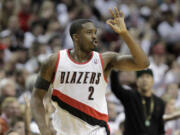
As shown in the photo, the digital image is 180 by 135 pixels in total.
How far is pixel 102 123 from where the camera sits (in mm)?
4664

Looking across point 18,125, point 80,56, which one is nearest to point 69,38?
point 18,125

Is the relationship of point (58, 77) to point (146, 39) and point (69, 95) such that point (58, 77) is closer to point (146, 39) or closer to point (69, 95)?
point (69, 95)

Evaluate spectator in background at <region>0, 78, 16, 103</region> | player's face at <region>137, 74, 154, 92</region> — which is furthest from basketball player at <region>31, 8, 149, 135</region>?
spectator in background at <region>0, 78, 16, 103</region>

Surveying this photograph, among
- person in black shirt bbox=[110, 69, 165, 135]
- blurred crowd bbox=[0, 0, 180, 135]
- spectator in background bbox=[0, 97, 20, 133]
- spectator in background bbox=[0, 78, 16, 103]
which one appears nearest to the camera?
person in black shirt bbox=[110, 69, 165, 135]

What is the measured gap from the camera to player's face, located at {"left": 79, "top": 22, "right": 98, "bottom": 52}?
14.9ft

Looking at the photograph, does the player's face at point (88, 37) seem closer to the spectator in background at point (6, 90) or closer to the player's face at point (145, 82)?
the player's face at point (145, 82)

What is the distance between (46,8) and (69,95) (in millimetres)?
8155

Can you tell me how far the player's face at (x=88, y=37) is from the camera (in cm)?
453

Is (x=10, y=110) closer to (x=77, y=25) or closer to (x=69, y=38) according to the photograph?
(x=77, y=25)

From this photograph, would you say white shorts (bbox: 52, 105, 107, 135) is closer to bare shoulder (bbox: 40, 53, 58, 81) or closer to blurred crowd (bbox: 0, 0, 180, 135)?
bare shoulder (bbox: 40, 53, 58, 81)

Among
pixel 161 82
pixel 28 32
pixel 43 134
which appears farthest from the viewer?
pixel 28 32

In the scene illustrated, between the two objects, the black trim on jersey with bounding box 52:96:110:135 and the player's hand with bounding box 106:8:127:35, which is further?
the black trim on jersey with bounding box 52:96:110:135

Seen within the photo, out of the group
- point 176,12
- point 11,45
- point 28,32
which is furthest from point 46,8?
point 176,12

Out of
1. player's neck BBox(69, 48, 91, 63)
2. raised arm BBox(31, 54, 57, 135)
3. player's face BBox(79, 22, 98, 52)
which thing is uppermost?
player's face BBox(79, 22, 98, 52)
